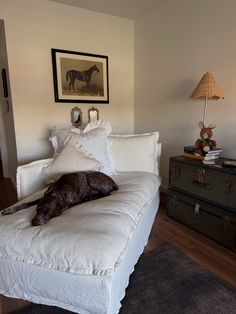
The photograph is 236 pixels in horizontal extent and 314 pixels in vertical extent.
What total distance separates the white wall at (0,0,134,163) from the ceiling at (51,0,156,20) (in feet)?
0.28

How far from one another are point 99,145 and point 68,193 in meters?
0.69

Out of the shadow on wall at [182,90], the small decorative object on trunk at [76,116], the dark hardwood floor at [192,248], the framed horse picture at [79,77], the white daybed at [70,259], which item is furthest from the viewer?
the small decorative object on trunk at [76,116]

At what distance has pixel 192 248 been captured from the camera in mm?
1842

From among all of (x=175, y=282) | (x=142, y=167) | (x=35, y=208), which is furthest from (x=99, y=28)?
(x=175, y=282)

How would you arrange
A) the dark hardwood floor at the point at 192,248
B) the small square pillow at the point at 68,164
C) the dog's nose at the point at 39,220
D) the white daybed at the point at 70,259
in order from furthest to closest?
the small square pillow at the point at 68,164 < the dark hardwood floor at the point at 192,248 < the dog's nose at the point at 39,220 < the white daybed at the point at 70,259

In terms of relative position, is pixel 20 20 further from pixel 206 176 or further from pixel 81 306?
pixel 81 306

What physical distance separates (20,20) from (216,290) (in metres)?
3.05

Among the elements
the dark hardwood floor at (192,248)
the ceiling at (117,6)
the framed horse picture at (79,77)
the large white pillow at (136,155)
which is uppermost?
the ceiling at (117,6)

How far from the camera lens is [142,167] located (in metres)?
2.20

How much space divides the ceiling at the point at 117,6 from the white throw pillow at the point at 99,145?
1.61 meters

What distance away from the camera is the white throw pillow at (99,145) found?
1.99 metres

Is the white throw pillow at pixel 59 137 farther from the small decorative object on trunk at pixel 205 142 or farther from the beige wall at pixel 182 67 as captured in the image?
the beige wall at pixel 182 67

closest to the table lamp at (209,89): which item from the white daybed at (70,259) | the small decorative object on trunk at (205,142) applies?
the small decorative object on trunk at (205,142)

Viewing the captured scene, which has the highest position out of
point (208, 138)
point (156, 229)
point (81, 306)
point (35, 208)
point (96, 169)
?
point (208, 138)
